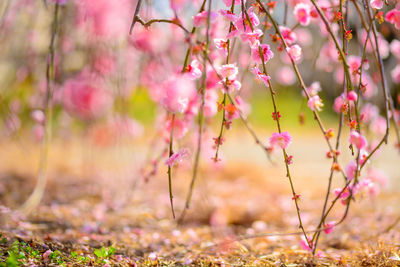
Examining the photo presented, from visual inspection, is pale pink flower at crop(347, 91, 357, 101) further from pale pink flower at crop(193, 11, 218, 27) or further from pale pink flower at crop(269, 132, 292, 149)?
pale pink flower at crop(193, 11, 218, 27)

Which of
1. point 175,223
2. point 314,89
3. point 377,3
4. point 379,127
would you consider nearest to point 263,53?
point 314,89

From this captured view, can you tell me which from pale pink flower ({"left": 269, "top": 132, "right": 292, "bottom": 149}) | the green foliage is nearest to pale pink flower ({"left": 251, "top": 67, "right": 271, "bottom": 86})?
pale pink flower ({"left": 269, "top": 132, "right": 292, "bottom": 149})

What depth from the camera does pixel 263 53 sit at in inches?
42.1

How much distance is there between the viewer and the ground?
4.33ft

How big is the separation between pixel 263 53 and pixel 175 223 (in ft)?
4.17

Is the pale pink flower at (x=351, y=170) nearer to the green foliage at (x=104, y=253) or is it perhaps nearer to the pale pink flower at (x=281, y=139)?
the pale pink flower at (x=281, y=139)

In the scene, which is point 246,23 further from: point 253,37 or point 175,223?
point 175,223

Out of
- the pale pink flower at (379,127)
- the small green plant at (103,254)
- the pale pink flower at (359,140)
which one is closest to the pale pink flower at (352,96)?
the pale pink flower at (359,140)

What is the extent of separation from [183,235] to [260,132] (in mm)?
4088

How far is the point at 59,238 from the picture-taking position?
150 cm

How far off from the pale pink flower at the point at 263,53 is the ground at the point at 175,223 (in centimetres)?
26

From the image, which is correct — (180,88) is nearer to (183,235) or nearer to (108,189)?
(183,235)

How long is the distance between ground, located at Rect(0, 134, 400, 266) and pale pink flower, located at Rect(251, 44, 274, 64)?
265 mm

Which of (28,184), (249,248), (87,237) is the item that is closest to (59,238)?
(87,237)
